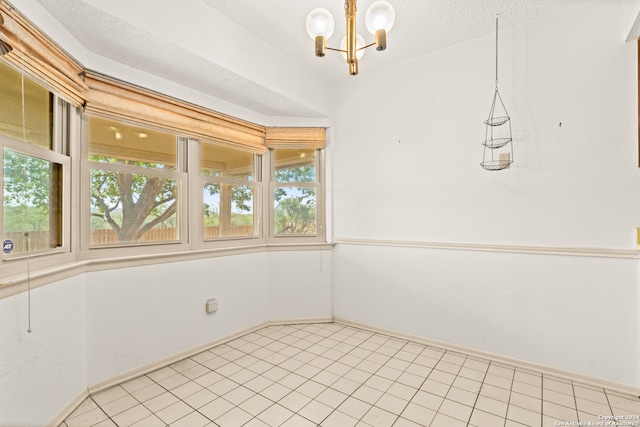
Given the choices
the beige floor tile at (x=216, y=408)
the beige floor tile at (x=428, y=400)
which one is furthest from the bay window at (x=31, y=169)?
the beige floor tile at (x=428, y=400)

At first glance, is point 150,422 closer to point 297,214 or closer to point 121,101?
point 121,101

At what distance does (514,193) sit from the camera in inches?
99.2

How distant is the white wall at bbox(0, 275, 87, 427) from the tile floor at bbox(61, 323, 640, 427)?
209 mm

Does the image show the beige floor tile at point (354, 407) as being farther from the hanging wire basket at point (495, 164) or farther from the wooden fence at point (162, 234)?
the hanging wire basket at point (495, 164)

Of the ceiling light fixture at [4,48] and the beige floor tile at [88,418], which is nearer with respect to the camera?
the ceiling light fixture at [4,48]

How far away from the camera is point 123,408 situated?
1941 mm

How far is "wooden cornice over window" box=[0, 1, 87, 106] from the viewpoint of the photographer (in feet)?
4.77

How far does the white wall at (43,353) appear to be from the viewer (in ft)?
4.87

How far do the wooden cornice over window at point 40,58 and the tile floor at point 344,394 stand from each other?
6.46 feet

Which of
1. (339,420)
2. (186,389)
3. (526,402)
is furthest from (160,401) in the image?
(526,402)

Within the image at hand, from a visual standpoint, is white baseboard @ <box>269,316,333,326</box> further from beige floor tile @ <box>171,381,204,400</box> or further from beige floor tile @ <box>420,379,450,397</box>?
beige floor tile @ <box>420,379,450,397</box>

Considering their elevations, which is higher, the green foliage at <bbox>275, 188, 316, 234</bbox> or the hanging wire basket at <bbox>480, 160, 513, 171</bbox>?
the hanging wire basket at <bbox>480, 160, 513, 171</bbox>

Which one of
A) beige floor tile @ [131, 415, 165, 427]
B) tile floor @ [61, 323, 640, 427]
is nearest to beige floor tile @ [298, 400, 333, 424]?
tile floor @ [61, 323, 640, 427]

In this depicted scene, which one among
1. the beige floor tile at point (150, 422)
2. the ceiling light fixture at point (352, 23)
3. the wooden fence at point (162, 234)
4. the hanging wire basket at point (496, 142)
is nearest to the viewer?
the ceiling light fixture at point (352, 23)
